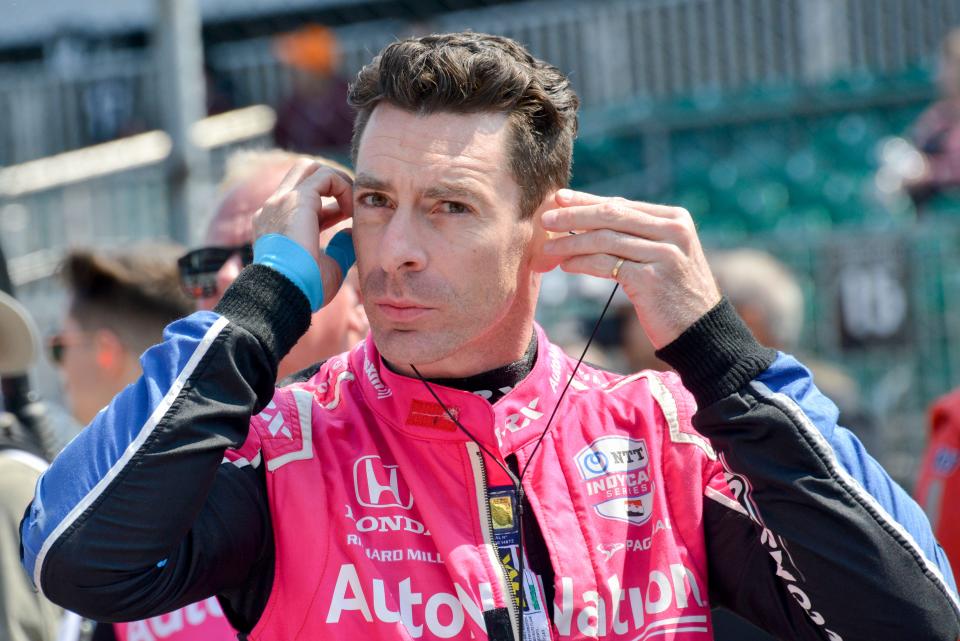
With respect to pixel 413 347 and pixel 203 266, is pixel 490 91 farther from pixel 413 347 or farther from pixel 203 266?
pixel 203 266

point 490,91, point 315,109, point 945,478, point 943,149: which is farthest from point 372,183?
point 315,109

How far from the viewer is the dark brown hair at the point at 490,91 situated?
2195 millimetres

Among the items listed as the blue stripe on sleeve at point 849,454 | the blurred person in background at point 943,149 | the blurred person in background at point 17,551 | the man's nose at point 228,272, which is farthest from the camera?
the blurred person in background at point 943,149

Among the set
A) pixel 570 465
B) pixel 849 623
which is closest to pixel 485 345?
pixel 570 465

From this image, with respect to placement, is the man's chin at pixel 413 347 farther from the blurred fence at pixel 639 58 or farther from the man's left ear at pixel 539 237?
the blurred fence at pixel 639 58

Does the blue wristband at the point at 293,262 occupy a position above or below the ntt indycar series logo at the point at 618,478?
above

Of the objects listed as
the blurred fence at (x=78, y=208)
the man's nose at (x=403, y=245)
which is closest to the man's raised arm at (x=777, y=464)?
the man's nose at (x=403, y=245)

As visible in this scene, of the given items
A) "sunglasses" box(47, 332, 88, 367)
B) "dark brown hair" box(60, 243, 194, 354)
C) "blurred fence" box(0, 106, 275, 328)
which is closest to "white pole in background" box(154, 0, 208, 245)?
"dark brown hair" box(60, 243, 194, 354)

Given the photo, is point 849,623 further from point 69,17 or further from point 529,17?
point 69,17

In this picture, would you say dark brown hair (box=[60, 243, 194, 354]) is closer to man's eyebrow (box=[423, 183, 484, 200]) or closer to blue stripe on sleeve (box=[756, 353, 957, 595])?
man's eyebrow (box=[423, 183, 484, 200])

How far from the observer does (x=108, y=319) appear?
3.96 meters

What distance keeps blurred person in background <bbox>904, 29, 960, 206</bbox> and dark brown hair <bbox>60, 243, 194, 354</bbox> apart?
5.35 metres

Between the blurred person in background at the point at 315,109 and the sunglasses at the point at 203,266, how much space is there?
679 centimetres

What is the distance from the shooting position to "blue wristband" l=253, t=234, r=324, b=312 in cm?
215
